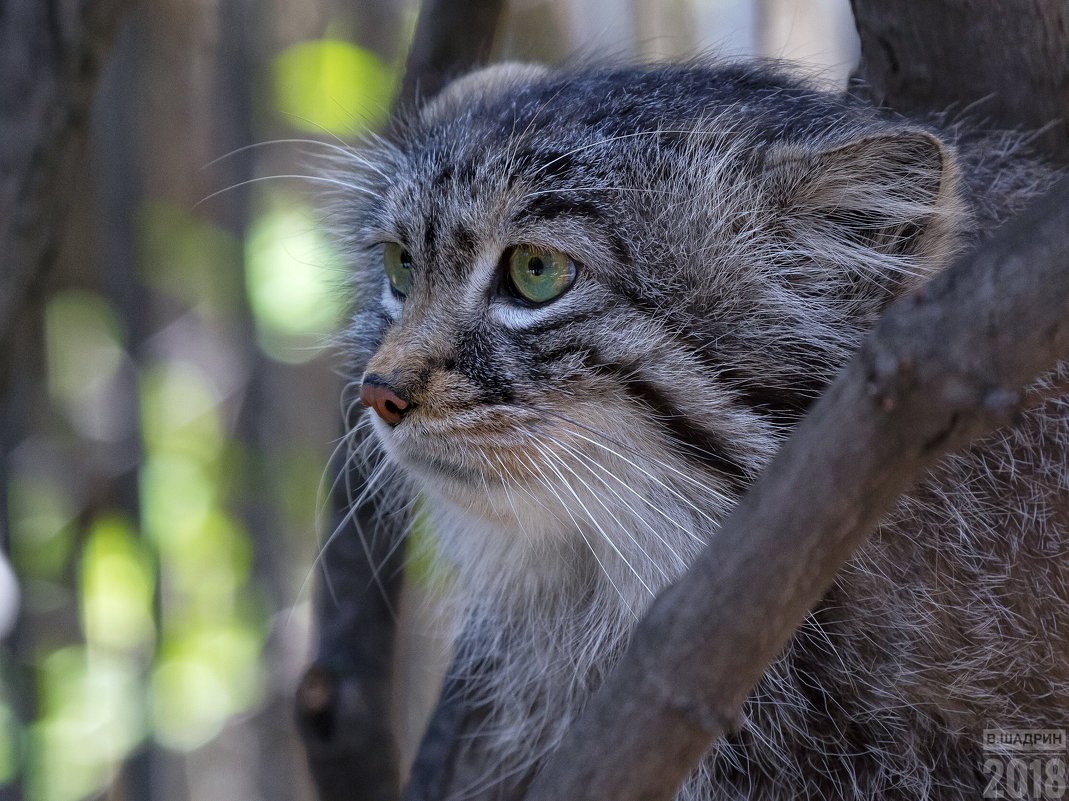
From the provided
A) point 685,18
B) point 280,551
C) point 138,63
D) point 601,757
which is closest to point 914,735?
point 601,757

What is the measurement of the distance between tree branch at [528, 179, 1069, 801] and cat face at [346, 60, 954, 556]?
0.63 metres

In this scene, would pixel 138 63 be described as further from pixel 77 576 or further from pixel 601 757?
pixel 601 757

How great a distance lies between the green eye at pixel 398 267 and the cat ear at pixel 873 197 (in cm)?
70

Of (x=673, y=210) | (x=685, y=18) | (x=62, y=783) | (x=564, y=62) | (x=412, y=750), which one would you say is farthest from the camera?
(x=412, y=750)

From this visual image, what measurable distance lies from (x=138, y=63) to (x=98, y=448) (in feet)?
3.62

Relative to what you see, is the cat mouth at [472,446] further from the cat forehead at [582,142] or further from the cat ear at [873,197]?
the cat ear at [873,197]

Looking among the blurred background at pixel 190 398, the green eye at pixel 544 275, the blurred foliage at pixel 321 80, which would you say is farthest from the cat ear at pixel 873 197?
the blurred foliage at pixel 321 80

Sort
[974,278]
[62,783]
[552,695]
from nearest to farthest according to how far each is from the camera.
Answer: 1. [974,278]
2. [552,695]
3. [62,783]

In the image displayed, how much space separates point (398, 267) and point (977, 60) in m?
1.17

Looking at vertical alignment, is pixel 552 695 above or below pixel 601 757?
below

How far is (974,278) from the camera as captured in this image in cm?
100

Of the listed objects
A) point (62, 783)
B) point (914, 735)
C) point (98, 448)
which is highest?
point (914, 735)

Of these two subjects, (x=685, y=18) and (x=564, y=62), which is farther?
(x=685, y=18)

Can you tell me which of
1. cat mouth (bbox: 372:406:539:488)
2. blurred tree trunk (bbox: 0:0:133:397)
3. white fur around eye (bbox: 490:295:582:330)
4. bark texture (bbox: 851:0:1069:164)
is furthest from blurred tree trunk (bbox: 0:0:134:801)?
bark texture (bbox: 851:0:1069:164)
